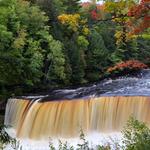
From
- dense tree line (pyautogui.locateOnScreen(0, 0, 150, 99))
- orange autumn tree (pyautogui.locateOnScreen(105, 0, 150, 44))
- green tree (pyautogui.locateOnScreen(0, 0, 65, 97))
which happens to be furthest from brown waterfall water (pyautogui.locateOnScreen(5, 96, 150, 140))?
orange autumn tree (pyautogui.locateOnScreen(105, 0, 150, 44))

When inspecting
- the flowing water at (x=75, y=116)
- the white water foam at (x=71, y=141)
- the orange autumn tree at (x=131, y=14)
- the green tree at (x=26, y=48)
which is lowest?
the white water foam at (x=71, y=141)

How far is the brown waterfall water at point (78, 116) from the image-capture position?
2062 cm

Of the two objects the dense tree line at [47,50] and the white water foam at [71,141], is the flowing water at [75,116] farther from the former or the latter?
the dense tree line at [47,50]

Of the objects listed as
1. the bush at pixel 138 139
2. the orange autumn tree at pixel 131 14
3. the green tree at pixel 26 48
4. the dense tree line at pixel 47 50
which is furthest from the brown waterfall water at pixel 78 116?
the bush at pixel 138 139

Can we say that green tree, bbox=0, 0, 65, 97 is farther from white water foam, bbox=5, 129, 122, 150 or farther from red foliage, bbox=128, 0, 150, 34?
red foliage, bbox=128, 0, 150, 34

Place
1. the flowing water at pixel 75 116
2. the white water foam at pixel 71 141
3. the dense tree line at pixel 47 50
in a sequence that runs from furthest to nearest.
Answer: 1. the dense tree line at pixel 47 50
2. the flowing water at pixel 75 116
3. the white water foam at pixel 71 141

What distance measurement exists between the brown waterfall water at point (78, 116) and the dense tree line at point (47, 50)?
238 inches

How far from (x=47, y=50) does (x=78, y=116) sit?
1380cm

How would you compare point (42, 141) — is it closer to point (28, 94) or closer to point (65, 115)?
point (65, 115)

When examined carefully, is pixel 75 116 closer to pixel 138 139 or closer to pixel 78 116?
pixel 78 116

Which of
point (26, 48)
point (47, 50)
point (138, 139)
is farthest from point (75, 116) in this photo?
point (138, 139)

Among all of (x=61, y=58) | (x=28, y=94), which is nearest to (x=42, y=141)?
(x=28, y=94)

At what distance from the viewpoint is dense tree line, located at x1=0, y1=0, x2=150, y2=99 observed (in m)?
30.3

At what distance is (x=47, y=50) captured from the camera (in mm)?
34688
